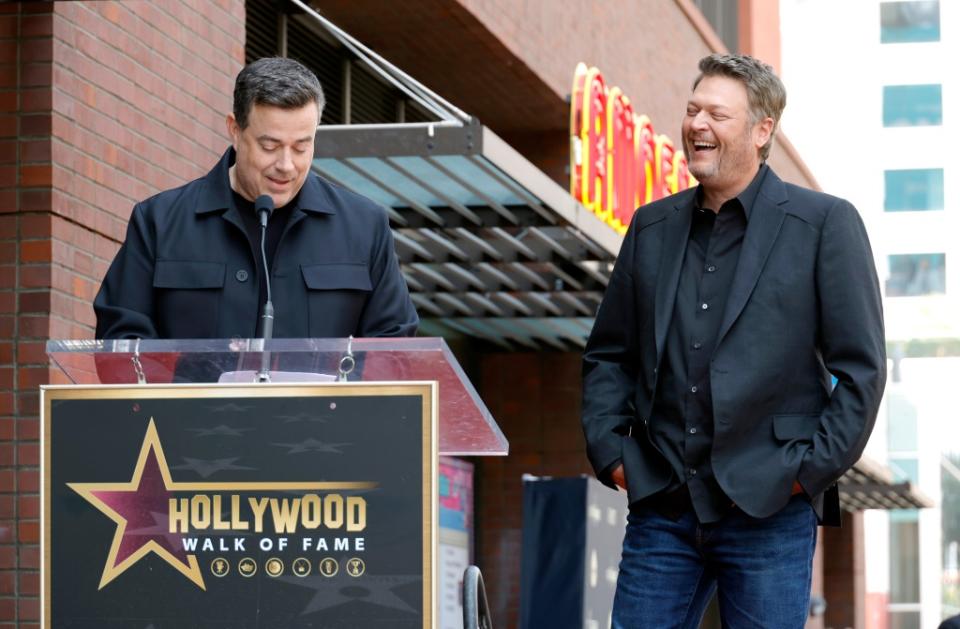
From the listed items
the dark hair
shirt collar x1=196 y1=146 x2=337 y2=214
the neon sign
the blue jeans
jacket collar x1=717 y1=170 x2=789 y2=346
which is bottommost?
the blue jeans

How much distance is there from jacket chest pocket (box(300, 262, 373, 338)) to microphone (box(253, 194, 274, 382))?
0.11m

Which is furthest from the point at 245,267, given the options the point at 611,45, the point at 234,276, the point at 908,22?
the point at 908,22

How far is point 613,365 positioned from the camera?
521cm

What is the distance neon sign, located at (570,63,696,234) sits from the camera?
14.1 meters

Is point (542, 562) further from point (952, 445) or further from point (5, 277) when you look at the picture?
point (952, 445)

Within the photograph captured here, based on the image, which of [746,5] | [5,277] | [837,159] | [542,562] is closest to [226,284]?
[5,277]

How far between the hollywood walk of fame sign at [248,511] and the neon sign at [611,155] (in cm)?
954

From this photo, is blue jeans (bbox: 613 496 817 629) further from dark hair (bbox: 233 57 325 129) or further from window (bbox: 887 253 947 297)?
window (bbox: 887 253 947 297)

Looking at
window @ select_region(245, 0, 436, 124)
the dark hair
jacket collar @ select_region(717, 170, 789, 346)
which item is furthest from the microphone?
window @ select_region(245, 0, 436, 124)

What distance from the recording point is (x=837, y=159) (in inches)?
2665

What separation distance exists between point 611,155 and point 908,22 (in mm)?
55869

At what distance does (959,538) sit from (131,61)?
50.8 meters

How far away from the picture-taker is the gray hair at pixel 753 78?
4965 millimetres

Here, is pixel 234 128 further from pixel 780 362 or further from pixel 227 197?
pixel 780 362
